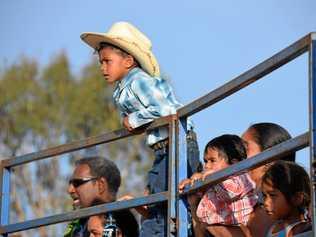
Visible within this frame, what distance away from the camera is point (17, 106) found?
3544cm

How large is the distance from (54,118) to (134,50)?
1074 inches

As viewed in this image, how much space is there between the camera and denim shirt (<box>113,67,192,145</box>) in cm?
729

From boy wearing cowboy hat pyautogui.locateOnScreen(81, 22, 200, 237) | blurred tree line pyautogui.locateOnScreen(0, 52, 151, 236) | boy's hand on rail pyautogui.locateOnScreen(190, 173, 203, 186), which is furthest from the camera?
blurred tree line pyautogui.locateOnScreen(0, 52, 151, 236)

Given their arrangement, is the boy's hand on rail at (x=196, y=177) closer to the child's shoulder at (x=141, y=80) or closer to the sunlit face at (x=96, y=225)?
the child's shoulder at (x=141, y=80)

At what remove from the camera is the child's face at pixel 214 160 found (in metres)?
6.92

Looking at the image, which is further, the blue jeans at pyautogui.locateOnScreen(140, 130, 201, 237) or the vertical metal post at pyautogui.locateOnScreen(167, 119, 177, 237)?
the blue jeans at pyautogui.locateOnScreen(140, 130, 201, 237)

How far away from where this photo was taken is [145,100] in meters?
7.46

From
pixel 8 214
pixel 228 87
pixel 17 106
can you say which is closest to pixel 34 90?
pixel 17 106

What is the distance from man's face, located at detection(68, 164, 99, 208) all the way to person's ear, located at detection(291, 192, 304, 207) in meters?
2.33

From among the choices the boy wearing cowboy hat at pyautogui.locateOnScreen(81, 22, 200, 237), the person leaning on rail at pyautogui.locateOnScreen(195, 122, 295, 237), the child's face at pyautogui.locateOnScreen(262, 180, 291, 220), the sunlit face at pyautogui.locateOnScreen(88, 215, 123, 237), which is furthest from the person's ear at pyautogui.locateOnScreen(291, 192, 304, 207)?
the sunlit face at pyautogui.locateOnScreen(88, 215, 123, 237)

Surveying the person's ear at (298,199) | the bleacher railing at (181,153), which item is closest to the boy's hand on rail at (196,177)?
the bleacher railing at (181,153)

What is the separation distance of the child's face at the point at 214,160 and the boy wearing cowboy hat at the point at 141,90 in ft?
0.43

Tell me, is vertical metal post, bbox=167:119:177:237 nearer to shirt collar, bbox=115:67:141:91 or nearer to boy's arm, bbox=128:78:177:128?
boy's arm, bbox=128:78:177:128

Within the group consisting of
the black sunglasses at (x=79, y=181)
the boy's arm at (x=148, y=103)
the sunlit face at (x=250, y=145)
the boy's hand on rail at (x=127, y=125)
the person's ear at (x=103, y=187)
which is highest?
the boy's arm at (x=148, y=103)
